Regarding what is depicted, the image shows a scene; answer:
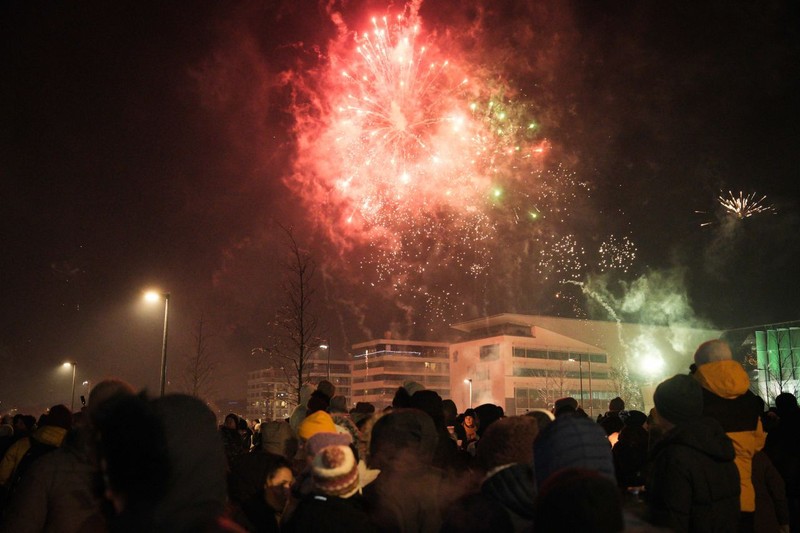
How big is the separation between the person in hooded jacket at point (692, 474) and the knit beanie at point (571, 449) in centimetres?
181

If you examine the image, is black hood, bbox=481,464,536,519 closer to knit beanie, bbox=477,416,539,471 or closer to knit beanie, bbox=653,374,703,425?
knit beanie, bbox=477,416,539,471

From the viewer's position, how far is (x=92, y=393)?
423 cm

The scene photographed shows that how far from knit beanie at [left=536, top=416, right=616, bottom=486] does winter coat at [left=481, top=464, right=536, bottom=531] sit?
1.82ft

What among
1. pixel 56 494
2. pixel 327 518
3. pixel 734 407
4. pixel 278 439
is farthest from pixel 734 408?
pixel 56 494

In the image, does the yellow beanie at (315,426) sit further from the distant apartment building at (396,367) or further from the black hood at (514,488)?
the distant apartment building at (396,367)

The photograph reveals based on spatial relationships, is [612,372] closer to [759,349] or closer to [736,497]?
[759,349]

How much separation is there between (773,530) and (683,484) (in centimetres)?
174

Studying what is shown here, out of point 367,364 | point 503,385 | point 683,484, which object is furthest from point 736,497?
point 367,364

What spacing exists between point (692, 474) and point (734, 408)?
1197 mm

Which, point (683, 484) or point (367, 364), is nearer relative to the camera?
point (683, 484)

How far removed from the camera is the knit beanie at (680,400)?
4.65m

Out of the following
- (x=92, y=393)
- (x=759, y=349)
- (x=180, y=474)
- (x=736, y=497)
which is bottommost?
(x=736, y=497)

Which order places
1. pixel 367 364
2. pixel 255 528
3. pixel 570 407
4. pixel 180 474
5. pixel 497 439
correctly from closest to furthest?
1. pixel 180 474
2. pixel 497 439
3. pixel 255 528
4. pixel 570 407
5. pixel 367 364

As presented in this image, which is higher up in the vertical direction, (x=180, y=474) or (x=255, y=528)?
(x=180, y=474)
